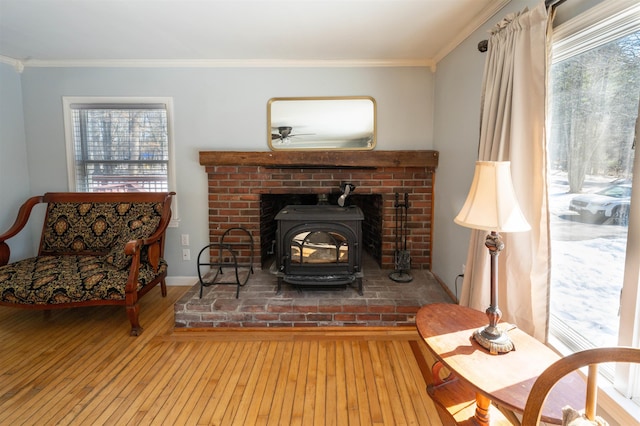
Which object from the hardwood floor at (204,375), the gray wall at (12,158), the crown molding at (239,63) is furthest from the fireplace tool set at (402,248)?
the gray wall at (12,158)

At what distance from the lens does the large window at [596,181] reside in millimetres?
1168

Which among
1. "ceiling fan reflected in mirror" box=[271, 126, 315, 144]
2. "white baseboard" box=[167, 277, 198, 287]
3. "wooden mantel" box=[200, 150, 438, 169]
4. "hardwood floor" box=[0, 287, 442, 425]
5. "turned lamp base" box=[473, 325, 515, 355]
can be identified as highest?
"ceiling fan reflected in mirror" box=[271, 126, 315, 144]

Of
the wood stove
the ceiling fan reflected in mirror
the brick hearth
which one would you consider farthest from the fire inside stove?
the ceiling fan reflected in mirror

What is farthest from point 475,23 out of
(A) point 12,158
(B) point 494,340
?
(A) point 12,158

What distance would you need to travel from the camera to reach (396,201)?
298cm

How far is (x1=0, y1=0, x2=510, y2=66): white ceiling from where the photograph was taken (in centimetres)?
199

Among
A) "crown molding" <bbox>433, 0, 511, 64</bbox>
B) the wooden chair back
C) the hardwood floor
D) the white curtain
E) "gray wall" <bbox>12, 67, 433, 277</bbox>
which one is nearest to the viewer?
the wooden chair back

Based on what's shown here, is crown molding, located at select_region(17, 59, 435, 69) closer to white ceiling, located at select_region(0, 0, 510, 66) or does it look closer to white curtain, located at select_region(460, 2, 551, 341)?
white ceiling, located at select_region(0, 0, 510, 66)

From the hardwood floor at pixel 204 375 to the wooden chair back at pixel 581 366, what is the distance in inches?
38.8

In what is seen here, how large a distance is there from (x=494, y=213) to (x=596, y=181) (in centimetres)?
51

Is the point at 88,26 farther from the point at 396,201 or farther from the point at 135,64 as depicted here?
the point at 396,201

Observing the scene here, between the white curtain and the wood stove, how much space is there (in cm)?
108

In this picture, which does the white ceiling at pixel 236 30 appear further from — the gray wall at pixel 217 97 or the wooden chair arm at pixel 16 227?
the wooden chair arm at pixel 16 227

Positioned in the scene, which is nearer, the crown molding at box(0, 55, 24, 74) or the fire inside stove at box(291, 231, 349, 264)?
the fire inside stove at box(291, 231, 349, 264)
